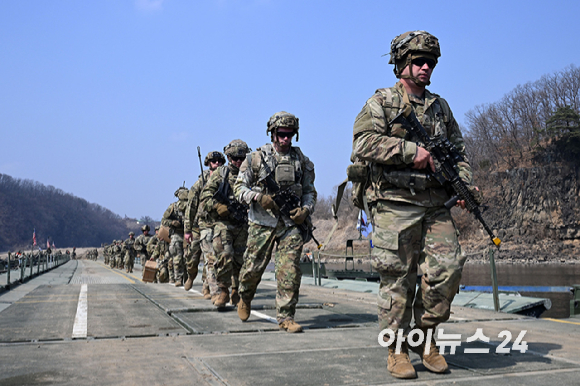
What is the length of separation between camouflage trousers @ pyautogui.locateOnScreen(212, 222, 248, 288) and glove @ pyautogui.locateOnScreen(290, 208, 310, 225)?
2.48 m

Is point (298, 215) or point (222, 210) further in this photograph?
point (222, 210)

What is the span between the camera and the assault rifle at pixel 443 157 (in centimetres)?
449

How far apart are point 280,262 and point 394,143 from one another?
2.79m

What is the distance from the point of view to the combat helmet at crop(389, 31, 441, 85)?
457cm

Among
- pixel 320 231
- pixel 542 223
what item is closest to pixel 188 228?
pixel 542 223

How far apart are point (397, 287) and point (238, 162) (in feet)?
17.6

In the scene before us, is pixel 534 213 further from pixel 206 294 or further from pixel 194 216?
pixel 206 294

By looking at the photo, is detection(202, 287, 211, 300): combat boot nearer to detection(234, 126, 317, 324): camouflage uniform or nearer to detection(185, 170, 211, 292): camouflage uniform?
detection(185, 170, 211, 292): camouflage uniform

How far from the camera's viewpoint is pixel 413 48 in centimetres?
458

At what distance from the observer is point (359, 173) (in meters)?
4.72

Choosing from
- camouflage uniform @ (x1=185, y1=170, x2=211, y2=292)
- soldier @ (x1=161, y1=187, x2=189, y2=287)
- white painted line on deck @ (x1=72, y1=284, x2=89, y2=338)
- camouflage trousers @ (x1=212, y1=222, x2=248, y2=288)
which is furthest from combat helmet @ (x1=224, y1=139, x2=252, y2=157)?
soldier @ (x1=161, y1=187, x2=189, y2=287)

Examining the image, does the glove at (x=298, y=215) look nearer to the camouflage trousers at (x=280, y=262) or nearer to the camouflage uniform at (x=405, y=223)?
the camouflage trousers at (x=280, y=262)

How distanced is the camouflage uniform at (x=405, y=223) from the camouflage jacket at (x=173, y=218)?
12.1m

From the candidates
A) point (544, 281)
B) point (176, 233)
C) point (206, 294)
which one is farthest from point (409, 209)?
point (544, 281)
